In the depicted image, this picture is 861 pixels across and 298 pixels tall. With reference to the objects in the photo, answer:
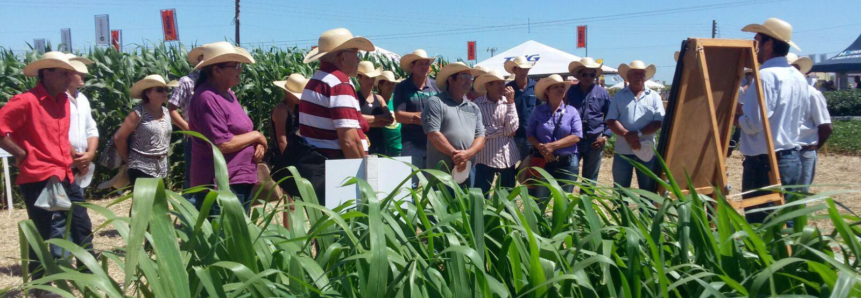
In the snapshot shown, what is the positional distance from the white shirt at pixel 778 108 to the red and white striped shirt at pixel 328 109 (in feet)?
8.27

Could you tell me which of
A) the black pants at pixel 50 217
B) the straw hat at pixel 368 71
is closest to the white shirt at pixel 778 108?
the straw hat at pixel 368 71

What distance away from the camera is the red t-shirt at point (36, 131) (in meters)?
4.29

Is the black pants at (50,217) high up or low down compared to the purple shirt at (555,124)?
down

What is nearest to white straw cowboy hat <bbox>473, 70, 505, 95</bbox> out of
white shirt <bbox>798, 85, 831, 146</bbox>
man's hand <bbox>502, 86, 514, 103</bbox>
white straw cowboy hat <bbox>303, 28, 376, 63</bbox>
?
man's hand <bbox>502, 86, 514, 103</bbox>

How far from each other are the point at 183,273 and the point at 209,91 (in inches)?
103

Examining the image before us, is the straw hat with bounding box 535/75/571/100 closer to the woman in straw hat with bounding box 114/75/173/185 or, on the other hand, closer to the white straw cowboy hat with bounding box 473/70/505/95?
the white straw cowboy hat with bounding box 473/70/505/95

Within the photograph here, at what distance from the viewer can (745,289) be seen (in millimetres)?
1792

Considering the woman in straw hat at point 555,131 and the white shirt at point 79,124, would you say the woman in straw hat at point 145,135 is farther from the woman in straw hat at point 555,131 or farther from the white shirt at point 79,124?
the woman in straw hat at point 555,131

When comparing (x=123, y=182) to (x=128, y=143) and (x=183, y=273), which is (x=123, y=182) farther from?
(x=183, y=273)

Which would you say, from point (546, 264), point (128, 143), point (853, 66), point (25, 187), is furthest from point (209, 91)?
point (853, 66)

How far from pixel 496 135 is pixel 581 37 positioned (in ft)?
103

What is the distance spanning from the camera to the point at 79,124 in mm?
4973

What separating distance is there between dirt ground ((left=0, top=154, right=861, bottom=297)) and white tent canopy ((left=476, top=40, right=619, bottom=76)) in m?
3.93

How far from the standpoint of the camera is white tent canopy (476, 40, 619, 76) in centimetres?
1708
